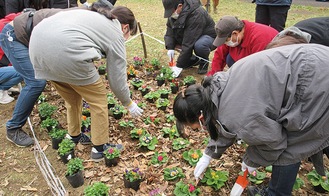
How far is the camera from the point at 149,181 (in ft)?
8.89

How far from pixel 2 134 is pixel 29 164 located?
0.71 metres

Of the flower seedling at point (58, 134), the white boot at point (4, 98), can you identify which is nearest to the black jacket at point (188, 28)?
the flower seedling at point (58, 134)

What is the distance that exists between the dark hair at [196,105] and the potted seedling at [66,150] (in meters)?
1.53

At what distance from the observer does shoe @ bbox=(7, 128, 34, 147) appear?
318 cm

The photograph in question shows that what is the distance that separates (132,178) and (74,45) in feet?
4.18

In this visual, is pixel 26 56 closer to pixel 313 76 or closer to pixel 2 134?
pixel 2 134

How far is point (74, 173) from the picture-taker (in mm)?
2633

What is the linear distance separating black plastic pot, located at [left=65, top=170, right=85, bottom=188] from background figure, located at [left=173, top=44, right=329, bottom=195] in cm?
131

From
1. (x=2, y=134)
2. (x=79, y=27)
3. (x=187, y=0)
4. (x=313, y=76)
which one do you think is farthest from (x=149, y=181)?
(x=187, y=0)

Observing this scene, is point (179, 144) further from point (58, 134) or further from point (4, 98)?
point (4, 98)

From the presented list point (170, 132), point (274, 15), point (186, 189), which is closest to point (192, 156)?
point (186, 189)

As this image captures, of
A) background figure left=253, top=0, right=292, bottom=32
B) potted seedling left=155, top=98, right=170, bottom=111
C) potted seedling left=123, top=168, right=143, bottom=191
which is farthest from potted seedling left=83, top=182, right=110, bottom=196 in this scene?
background figure left=253, top=0, right=292, bottom=32

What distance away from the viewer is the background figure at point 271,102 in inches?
67.1

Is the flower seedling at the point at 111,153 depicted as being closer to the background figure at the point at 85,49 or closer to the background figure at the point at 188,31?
the background figure at the point at 85,49
